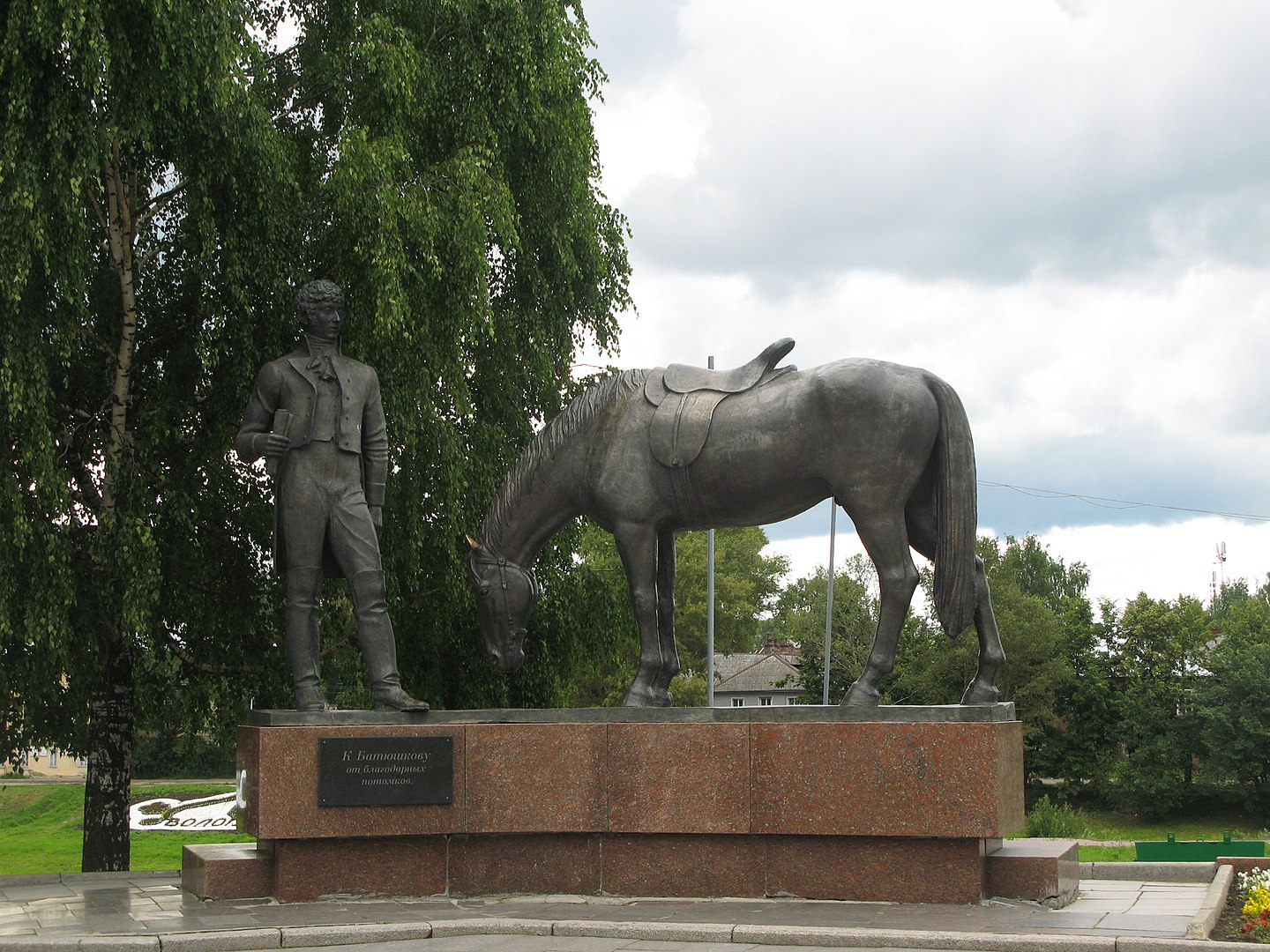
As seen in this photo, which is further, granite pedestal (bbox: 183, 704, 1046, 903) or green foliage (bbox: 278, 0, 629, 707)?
green foliage (bbox: 278, 0, 629, 707)

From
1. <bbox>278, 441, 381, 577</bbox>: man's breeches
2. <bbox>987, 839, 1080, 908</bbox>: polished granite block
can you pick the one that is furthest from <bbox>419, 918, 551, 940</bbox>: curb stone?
Answer: <bbox>987, 839, 1080, 908</bbox>: polished granite block

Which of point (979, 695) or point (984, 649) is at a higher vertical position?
point (984, 649)

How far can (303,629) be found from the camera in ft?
30.9

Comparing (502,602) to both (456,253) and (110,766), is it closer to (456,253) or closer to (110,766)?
(456,253)

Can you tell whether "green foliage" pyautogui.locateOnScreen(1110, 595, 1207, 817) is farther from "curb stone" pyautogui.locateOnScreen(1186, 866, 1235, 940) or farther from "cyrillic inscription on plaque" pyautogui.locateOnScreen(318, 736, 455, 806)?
"cyrillic inscription on plaque" pyautogui.locateOnScreen(318, 736, 455, 806)

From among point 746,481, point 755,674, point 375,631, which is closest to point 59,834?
point 375,631

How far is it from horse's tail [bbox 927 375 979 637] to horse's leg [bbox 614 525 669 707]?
1893 mm

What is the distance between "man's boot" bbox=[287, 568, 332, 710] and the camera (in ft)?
30.6

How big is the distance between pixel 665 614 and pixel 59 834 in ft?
108

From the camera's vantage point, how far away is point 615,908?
834 centimetres

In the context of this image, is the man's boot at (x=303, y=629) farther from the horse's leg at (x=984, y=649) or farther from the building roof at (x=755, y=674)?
the building roof at (x=755, y=674)

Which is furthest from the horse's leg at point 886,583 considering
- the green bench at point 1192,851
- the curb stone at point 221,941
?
the green bench at point 1192,851

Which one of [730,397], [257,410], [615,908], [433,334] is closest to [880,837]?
[615,908]

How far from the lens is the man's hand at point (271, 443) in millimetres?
9266
